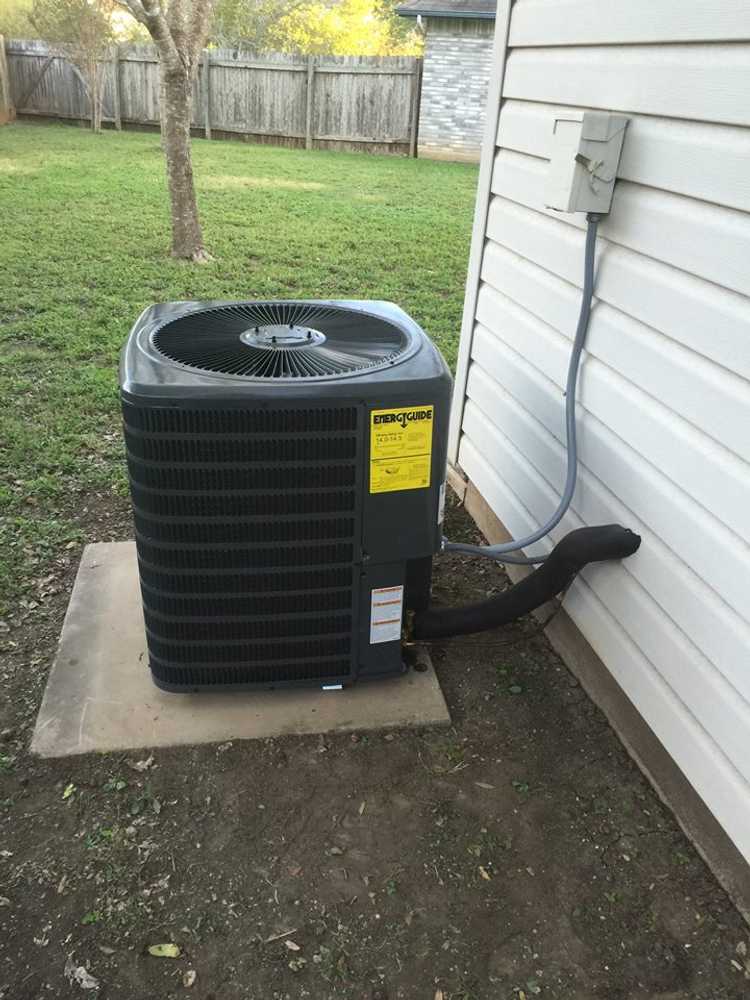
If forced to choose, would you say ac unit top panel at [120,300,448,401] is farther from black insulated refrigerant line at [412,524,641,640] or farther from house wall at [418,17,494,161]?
house wall at [418,17,494,161]

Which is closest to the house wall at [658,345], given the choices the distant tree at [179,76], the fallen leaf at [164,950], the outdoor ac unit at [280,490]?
the outdoor ac unit at [280,490]

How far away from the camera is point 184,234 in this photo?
20.4 feet

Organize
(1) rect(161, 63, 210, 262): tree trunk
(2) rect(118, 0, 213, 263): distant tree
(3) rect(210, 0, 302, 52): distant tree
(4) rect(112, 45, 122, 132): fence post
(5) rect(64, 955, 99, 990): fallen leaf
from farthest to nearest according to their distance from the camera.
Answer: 1. (3) rect(210, 0, 302, 52): distant tree
2. (4) rect(112, 45, 122, 132): fence post
3. (1) rect(161, 63, 210, 262): tree trunk
4. (2) rect(118, 0, 213, 263): distant tree
5. (5) rect(64, 955, 99, 990): fallen leaf

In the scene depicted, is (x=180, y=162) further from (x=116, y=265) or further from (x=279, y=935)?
(x=279, y=935)

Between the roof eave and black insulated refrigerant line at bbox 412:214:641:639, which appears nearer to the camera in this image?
black insulated refrigerant line at bbox 412:214:641:639

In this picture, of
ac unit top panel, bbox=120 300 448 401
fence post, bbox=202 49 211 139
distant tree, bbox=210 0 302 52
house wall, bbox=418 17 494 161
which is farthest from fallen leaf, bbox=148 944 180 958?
distant tree, bbox=210 0 302 52

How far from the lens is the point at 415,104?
14.0 meters

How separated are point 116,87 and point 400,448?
15.4 m

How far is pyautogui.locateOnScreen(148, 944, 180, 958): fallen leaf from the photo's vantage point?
4.88 feet

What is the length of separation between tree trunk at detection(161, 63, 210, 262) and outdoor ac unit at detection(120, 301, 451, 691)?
4.42 m

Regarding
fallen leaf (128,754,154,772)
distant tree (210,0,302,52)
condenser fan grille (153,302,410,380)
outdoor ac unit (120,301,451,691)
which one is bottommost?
fallen leaf (128,754,154,772)

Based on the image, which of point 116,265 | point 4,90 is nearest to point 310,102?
point 4,90

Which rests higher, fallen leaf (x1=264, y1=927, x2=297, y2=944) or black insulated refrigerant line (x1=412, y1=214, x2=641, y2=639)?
black insulated refrigerant line (x1=412, y1=214, x2=641, y2=639)

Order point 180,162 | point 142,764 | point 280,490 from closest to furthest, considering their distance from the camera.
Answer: point 280,490 → point 142,764 → point 180,162
